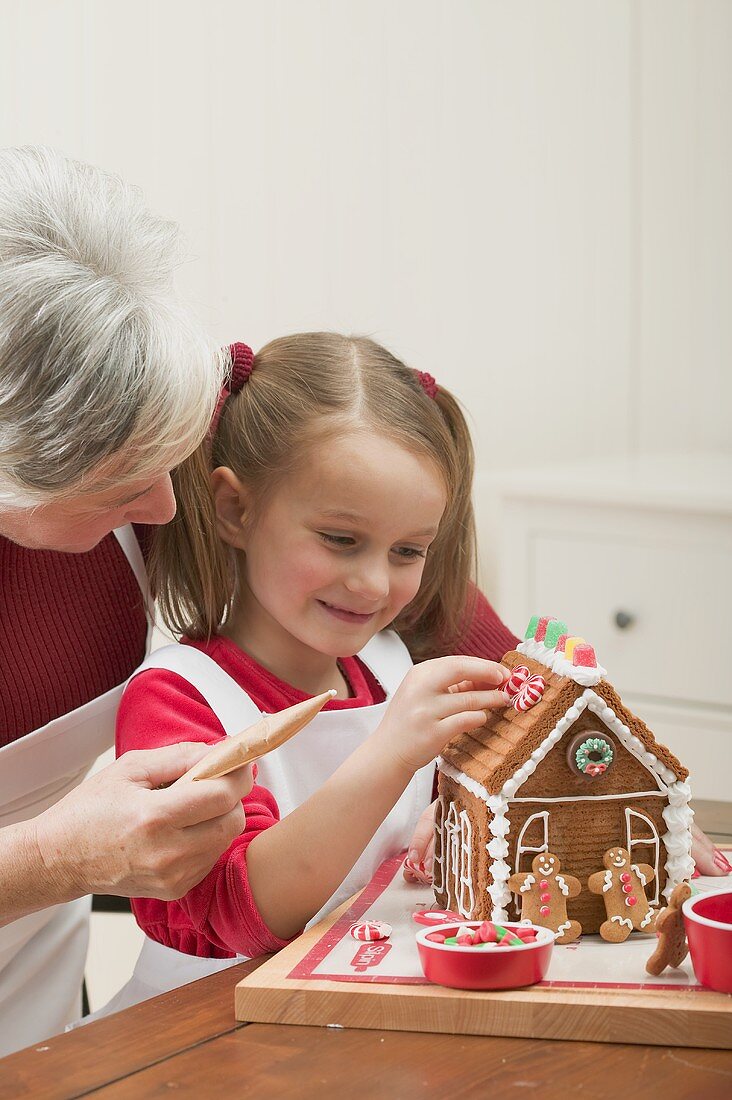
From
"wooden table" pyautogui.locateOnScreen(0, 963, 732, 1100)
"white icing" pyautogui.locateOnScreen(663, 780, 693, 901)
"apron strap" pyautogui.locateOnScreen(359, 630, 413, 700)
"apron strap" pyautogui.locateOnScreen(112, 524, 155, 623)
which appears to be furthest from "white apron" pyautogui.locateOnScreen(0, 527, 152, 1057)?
"white icing" pyautogui.locateOnScreen(663, 780, 693, 901)

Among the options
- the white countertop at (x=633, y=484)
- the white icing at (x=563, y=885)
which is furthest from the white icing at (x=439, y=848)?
the white countertop at (x=633, y=484)

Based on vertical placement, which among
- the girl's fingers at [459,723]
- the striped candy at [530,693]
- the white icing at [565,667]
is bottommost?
the girl's fingers at [459,723]

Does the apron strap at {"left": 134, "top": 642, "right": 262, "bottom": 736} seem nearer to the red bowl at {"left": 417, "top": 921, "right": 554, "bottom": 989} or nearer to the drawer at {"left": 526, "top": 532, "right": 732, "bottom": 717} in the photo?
the red bowl at {"left": 417, "top": 921, "right": 554, "bottom": 989}

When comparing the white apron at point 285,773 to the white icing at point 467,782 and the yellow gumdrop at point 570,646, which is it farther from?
the yellow gumdrop at point 570,646

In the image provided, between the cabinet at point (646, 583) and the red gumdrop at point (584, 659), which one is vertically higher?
the red gumdrop at point (584, 659)

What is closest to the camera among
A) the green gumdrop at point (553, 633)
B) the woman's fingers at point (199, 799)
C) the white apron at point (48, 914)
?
the woman's fingers at point (199, 799)

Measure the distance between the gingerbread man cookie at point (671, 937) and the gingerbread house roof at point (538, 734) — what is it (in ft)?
0.36

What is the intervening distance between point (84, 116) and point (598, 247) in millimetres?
1275

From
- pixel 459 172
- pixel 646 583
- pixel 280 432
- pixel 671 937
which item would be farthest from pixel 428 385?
pixel 459 172

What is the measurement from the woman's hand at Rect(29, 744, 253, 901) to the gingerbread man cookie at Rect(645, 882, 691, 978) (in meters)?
0.28

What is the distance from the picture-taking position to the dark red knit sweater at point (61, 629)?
115 cm

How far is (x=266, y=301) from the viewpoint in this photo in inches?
92.9

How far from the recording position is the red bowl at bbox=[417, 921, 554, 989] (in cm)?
77

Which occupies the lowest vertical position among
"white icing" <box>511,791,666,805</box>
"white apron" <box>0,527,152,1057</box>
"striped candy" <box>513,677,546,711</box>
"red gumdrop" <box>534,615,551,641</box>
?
"white apron" <box>0,527,152,1057</box>
